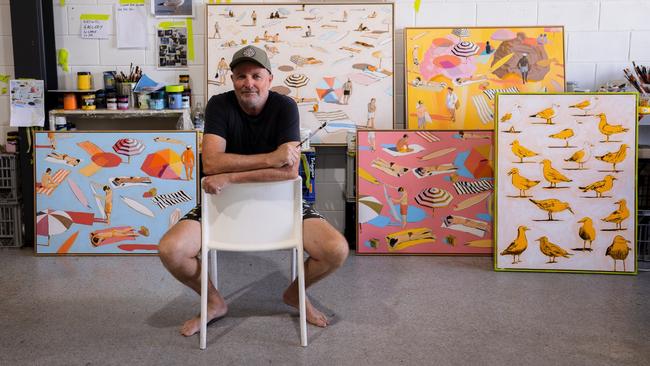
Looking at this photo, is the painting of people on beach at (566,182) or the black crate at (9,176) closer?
the painting of people on beach at (566,182)

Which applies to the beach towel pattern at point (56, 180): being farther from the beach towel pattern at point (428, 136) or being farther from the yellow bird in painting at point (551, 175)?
the yellow bird in painting at point (551, 175)

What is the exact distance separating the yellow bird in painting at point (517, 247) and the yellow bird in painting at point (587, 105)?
0.71m

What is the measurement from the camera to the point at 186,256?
2.58 m

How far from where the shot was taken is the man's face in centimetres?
270

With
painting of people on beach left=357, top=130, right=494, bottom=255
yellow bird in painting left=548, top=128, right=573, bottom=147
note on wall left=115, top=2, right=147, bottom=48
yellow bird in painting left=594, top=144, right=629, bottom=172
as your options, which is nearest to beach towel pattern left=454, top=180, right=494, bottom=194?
painting of people on beach left=357, top=130, right=494, bottom=255

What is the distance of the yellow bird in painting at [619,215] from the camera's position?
11.6ft

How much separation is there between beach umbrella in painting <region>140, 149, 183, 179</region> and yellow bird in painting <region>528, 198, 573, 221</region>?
2.05 meters

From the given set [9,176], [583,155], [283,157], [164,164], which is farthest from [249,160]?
[9,176]

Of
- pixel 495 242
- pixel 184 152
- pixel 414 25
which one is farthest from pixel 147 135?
pixel 495 242

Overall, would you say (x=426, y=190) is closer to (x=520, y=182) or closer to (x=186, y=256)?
(x=520, y=182)

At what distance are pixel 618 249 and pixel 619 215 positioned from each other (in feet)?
0.61

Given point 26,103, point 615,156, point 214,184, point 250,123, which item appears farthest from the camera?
point 26,103

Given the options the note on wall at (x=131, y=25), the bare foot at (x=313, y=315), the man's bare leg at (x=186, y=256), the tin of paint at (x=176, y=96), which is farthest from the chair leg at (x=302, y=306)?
the note on wall at (x=131, y=25)

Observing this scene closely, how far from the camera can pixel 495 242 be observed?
3576 mm
